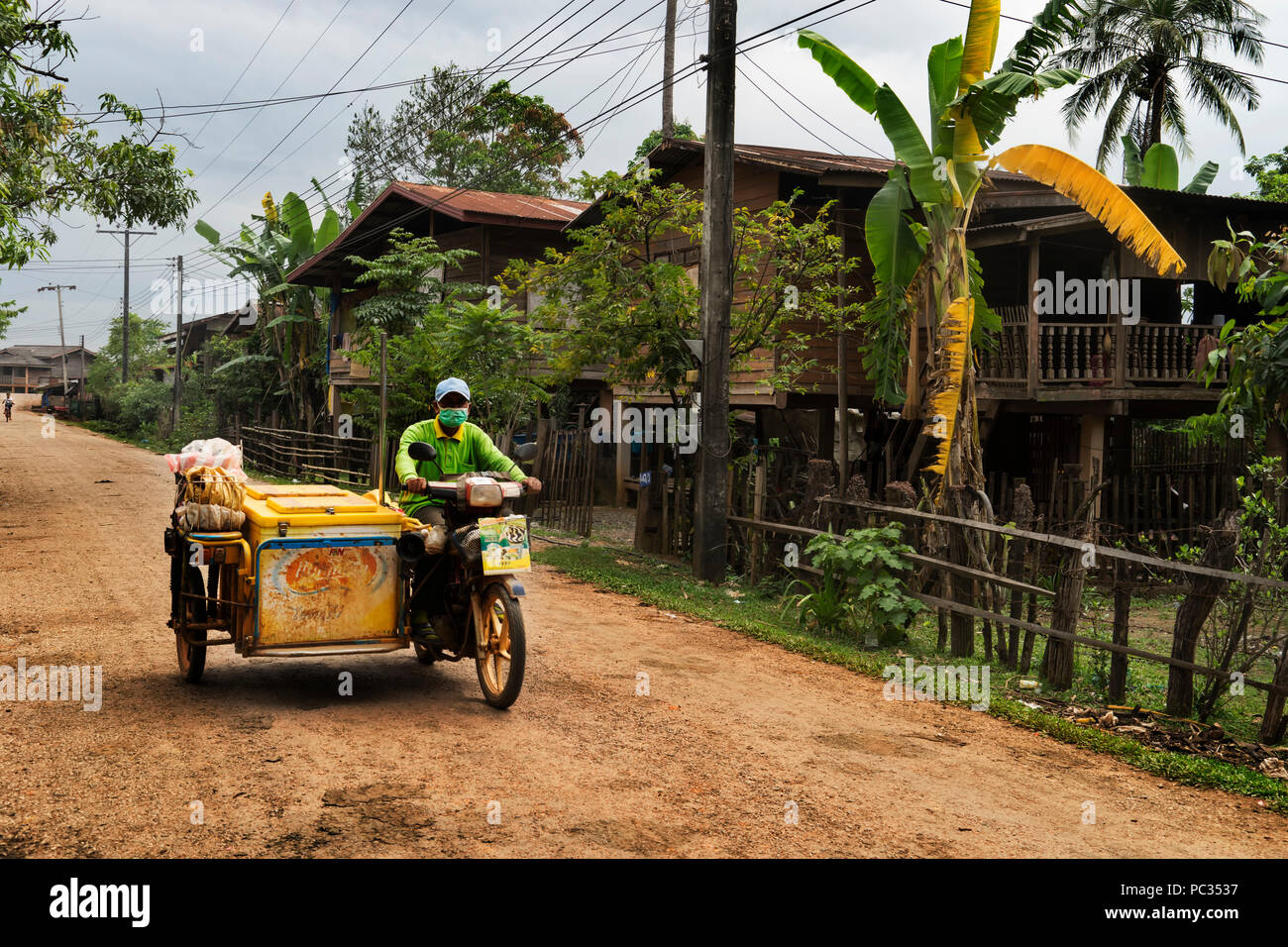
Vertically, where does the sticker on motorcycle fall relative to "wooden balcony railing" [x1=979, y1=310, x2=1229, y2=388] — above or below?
below

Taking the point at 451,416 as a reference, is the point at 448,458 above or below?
below

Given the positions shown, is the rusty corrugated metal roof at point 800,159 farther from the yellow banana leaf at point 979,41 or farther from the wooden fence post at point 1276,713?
the wooden fence post at point 1276,713

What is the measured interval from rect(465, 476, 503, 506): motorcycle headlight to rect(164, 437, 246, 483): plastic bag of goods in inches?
59.9

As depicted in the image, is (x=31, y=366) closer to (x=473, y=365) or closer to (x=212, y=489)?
(x=473, y=365)

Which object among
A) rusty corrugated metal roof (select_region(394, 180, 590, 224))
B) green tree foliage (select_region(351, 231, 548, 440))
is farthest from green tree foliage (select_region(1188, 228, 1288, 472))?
rusty corrugated metal roof (select_region(394, 180, 590, 224))

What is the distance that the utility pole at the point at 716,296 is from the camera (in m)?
12.4

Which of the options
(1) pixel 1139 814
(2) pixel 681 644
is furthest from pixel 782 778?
→ (2) pixel 681 644

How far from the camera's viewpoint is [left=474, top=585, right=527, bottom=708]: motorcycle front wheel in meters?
6.40

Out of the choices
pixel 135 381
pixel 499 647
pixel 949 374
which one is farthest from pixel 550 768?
pixel 135 381

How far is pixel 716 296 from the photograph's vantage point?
12539 millimetres


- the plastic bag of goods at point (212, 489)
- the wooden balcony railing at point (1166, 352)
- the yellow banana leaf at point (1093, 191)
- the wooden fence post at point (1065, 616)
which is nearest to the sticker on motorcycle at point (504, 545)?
the plastic bag of goods at point (212, 489)

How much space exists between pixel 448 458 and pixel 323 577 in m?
1.22

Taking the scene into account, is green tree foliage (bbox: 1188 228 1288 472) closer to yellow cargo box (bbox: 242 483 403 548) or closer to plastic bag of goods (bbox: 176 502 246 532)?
yellow cargo box (bbox: 242 483 403 548)

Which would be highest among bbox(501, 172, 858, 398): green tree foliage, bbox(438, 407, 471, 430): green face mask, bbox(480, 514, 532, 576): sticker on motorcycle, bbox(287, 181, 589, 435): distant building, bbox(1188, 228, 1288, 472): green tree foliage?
bbox(287, 181, 589, 435): distant building
